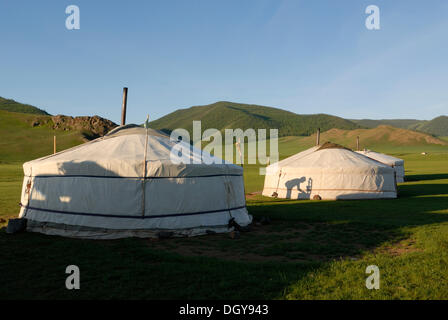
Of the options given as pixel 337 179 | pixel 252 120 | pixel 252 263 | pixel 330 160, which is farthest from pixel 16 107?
pixel 252 263

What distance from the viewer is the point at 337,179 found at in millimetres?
14500

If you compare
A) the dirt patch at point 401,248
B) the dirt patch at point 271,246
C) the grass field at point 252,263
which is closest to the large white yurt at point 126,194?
the grass field at point 252,263

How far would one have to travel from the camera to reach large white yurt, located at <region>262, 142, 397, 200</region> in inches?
567

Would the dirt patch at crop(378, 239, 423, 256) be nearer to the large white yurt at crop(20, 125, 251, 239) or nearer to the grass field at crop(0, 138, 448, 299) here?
the grass field at crop(0, 138, 448, 299)

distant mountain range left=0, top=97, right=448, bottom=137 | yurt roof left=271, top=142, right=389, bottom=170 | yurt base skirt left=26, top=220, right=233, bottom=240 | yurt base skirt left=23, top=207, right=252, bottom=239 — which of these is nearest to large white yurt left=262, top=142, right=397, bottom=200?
yurt roof left=271, top=142, right=389, bottom=170

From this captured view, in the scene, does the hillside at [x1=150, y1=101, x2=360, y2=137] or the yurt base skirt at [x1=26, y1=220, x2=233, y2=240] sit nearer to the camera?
the yurt base skirt at [x1=26, y1=220, x2=233, y2=240]

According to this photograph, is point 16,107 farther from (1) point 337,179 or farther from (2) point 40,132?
(1) point 337,179

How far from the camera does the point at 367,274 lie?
179 inches

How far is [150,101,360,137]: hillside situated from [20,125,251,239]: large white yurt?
107 metres

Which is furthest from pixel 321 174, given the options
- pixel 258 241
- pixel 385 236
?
pixel 258 241

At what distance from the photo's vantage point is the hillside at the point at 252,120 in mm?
129250
